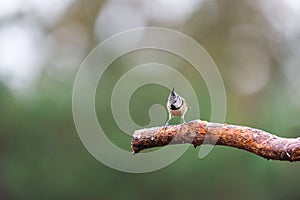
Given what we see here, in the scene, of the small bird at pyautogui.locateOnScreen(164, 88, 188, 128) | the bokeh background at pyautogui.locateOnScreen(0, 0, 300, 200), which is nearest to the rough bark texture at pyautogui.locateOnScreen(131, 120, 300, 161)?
the small bird at pyautogui.locateOnScreen(164, 88, 188, 128)

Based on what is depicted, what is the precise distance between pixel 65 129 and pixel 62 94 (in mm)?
279

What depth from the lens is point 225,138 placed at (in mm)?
1239

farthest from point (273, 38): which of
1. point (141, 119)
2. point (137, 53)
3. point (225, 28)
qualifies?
point (141, 119)

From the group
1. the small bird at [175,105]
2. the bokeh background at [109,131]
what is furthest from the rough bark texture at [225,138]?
the bokeh background at [109,131]

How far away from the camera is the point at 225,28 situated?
539cm

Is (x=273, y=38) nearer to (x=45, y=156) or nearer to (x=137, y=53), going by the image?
(x=137, y=53)

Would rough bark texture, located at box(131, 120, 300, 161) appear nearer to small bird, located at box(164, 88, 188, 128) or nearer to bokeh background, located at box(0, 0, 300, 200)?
small bird, located at box(164, 88, 188, 128)

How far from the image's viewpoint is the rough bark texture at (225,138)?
1162 millimetres

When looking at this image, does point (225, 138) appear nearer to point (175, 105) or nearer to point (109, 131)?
point (175, 105)

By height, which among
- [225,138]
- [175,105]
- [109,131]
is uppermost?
[109,131]

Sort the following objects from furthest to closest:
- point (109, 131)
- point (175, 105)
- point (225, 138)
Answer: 1. point (109, 131)
2. point (175, 105)
3. point (225, 138)

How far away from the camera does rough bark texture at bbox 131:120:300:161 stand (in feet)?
3.81

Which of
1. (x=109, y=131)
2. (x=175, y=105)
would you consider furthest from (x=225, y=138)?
(x=109, y=131)

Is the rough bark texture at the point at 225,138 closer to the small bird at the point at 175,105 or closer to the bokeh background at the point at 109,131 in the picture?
the small bird at the point at 175,105
